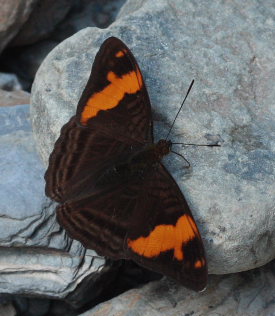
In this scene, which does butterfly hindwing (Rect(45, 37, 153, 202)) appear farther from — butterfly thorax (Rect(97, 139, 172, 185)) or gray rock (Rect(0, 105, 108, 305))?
gray rock (Rect(0, 105, 108, 305))

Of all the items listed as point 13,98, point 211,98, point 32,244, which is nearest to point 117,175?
point 32,244

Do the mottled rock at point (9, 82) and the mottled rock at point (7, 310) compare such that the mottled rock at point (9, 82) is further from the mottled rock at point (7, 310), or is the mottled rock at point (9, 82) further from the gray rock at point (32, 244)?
the mottled rock at point (7, 310)

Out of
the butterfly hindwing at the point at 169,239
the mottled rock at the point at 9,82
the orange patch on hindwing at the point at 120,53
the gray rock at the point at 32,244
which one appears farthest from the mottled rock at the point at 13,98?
the butterfly hindwing at the point at 169,239

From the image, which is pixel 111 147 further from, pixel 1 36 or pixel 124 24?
pixel 1 36

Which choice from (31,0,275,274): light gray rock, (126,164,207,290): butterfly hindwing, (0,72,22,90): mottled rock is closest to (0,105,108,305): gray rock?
(31,0,275,274): light gray rock

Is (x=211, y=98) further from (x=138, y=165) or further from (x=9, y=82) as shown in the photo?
(x=9, y=82)

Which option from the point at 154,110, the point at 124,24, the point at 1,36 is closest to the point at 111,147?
the point at 154,110
